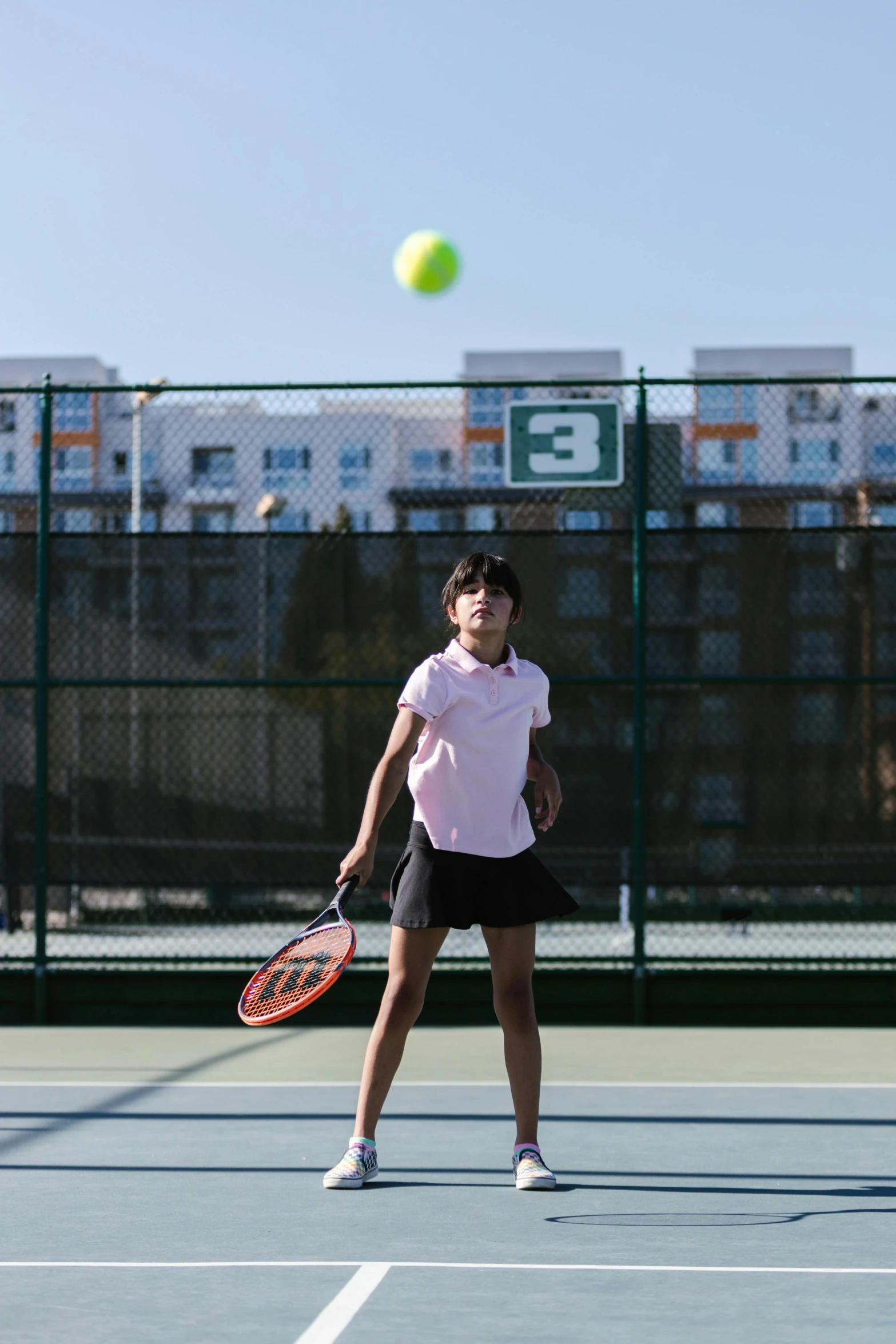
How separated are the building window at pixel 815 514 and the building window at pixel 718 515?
28 centimetres

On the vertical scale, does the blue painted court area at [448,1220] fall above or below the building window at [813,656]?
below

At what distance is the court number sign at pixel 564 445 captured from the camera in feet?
26.4

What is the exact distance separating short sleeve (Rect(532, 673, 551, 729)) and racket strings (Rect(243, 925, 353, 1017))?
0.74 metres

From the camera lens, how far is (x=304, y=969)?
4500 mm

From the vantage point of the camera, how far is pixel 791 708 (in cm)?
800

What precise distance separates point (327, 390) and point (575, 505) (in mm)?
1275

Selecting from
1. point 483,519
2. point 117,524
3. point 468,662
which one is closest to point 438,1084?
point 468,662

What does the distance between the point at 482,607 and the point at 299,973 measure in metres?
1.06

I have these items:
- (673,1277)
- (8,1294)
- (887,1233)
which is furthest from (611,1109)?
(8,1294)

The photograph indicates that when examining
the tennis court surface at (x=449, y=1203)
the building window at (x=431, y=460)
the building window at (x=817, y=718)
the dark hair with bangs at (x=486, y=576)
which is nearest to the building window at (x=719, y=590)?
the building window at (x=817, y=718)

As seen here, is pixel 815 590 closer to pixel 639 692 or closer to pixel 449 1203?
pixel 639 692

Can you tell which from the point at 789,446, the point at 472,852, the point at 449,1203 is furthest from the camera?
the point at 789,446

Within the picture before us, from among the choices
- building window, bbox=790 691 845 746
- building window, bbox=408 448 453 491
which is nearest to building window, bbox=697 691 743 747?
building window, bbox=790 691 845 746

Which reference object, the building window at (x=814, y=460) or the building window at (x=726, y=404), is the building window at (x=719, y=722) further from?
the building window at (x=814, y=460)
